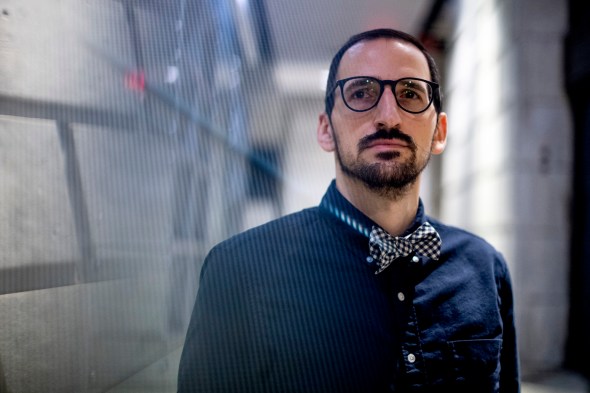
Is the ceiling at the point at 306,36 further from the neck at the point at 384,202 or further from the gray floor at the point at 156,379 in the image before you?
the gray floor at the point at 156,379

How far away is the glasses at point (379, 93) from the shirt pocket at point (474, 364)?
480mm

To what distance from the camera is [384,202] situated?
80 centimetres

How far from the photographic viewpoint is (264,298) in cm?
68

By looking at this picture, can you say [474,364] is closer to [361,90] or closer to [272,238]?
[272,238]

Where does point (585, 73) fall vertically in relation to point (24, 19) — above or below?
above

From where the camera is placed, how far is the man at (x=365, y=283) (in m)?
0.67

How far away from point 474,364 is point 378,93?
57 cm

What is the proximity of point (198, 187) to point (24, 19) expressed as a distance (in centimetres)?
54

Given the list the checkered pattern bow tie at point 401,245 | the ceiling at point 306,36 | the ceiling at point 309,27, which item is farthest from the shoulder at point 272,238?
the ceiling at point 309,27

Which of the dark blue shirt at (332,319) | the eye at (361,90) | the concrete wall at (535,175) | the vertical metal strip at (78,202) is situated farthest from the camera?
the concrete wall at (535,175)

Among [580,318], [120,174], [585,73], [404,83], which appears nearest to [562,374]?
[580,318]

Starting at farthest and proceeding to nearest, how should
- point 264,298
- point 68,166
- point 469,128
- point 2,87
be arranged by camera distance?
point 469,128, point 68,166, point 2,87, point 264,298

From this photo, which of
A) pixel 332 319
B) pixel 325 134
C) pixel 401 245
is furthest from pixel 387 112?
pixel 332 319

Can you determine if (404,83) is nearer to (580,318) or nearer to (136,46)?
(136,46)
